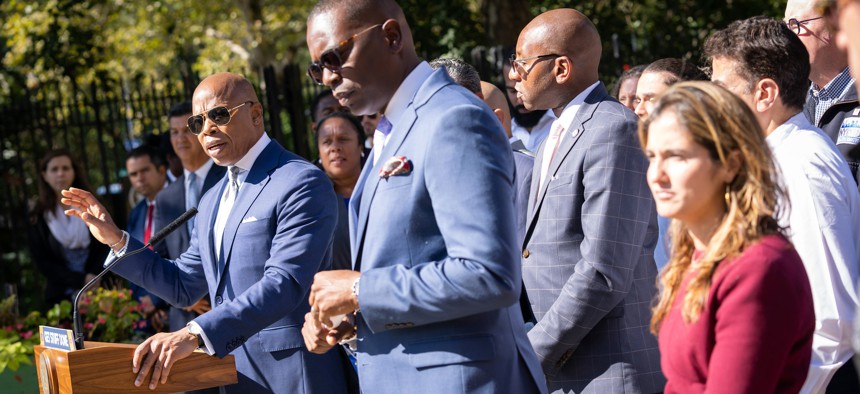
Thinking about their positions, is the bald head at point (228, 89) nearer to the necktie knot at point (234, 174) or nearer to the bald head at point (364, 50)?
the necktie knot at point (234, 174)

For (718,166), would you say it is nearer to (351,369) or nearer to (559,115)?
(559,115)

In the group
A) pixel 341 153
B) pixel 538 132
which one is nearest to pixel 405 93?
pixel 341 153

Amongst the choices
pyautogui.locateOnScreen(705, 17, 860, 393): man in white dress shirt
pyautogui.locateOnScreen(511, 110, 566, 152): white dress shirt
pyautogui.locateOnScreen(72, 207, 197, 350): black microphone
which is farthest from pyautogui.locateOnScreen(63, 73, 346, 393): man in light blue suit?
pyautogui.locateOnScreen(511, 110, 566, 152): white dress shirt

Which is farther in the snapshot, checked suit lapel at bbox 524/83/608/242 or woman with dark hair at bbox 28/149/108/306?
woman with dark hair at bbox 28/149/108/306

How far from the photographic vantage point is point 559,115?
166 inches

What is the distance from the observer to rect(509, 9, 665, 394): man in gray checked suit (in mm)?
3596

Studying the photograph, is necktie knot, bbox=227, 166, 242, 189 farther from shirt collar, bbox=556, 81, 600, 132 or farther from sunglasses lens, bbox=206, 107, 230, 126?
shirt collar, bbox=556, 81, 600, 132

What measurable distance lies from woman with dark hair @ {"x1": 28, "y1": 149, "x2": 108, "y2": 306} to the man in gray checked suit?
6034 millimetres

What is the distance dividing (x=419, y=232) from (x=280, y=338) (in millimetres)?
1439

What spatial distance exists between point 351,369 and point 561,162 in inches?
53.9

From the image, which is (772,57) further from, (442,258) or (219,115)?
(219,115)

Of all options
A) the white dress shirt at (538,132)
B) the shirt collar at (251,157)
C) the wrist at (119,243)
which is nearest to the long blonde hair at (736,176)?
the shirt collar at (251,157)

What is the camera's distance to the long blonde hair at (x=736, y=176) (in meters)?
2.38

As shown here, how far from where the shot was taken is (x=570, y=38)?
4.12m
